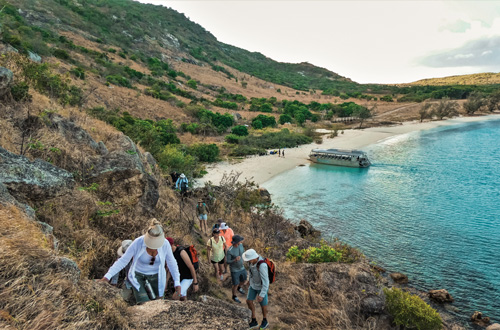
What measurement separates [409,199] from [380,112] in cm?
7867

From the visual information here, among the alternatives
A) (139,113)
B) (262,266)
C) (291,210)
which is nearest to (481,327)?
(262,266)

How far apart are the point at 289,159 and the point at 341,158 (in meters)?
7.58

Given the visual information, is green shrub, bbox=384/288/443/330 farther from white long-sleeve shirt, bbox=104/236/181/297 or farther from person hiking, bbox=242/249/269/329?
white long-sleeve shirt, bbox=104/236/181/297

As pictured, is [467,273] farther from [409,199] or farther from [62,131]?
[62,131]

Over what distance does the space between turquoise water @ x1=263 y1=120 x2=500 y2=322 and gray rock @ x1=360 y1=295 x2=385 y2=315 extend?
612 centimetres

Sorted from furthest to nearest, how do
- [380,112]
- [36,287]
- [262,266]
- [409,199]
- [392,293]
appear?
[380,112] → [409,199] → [392,293] → [262,266] → [36,287]

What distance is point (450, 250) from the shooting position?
1722cm

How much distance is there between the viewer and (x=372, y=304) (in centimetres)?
847

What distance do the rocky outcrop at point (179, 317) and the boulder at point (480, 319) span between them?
487 inches

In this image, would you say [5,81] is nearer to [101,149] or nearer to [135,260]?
[101,149]

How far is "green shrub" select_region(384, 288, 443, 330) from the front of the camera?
880 centimetres

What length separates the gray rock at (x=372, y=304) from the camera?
27.7ft

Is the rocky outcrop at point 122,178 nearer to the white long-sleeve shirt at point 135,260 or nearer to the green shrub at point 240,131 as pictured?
the white long-sleeve shirt at point 135,260

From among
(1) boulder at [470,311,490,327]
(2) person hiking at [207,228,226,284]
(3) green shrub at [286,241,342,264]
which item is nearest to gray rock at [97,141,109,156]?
(2) person hiking at [207,228,226,284]
